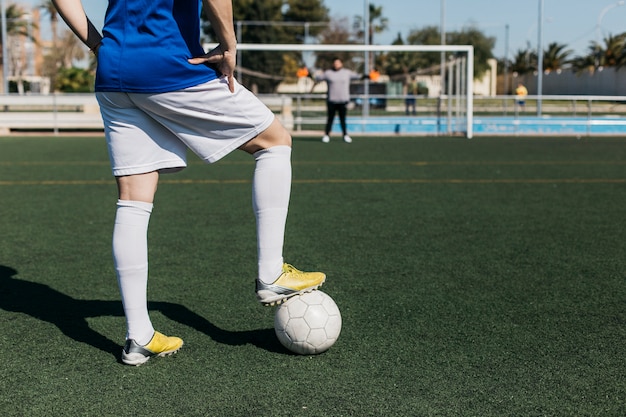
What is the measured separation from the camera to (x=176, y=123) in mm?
2918

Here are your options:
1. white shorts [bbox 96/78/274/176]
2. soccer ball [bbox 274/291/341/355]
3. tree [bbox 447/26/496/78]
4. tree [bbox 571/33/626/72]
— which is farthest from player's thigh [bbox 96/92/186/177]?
tree [bbox 571/33/626/72]

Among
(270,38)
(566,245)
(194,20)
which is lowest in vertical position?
(566,245)

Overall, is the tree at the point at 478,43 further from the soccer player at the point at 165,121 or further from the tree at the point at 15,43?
the soccer player at the point at 165,121

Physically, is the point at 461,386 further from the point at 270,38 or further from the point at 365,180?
the point at 270,38

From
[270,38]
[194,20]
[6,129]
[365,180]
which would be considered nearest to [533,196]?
[365,180]

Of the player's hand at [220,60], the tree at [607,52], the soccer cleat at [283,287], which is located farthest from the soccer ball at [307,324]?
the tree at [607,52]

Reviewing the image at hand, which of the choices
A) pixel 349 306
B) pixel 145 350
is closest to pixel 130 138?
pixel 145 350

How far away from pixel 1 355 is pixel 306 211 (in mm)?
4309

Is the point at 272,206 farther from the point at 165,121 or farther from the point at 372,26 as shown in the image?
the point at 372,26

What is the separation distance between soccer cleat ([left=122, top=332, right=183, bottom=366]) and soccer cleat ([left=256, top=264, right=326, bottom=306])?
1.37 ft

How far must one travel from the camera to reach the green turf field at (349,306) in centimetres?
264

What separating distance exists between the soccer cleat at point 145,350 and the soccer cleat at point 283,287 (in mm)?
419

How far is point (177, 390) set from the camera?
2693 millimetres

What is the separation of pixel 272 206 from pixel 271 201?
0.07 ft
